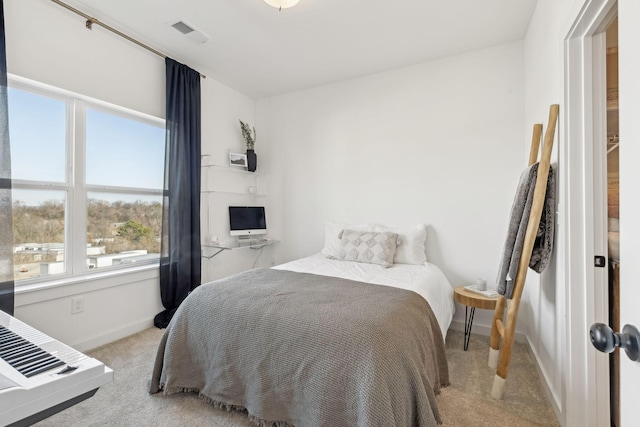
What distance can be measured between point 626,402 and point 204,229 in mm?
3434

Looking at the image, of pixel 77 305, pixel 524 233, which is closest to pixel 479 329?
pixel 524 233

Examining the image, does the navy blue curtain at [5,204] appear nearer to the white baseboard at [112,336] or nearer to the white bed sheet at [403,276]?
the white baseboard at [112,336]

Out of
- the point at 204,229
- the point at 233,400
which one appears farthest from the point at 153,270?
the point at 233,400

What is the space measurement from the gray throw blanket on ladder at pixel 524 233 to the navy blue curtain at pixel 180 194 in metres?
2.82

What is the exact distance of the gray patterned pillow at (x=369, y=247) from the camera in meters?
2.79

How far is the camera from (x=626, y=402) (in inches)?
24.7

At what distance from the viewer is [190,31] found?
8.43ft

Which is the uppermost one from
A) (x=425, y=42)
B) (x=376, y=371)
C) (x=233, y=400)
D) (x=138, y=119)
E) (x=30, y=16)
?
A: (x=425, y=42)

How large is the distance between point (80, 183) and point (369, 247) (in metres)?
2.55

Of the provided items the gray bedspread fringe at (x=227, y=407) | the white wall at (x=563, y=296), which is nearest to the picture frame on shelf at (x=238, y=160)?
the gray bedspread fringe at (x=227, y=407)

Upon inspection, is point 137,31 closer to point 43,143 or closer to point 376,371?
point 43,143

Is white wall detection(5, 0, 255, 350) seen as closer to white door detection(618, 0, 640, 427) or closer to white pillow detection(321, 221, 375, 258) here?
white pillow detection(321, 221, 375, 258)

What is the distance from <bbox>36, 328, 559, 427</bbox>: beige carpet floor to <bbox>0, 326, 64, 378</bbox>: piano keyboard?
3.32 ft

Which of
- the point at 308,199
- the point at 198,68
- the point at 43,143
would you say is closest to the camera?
the point at 43,143
